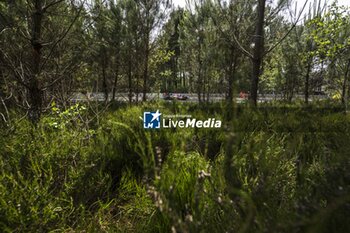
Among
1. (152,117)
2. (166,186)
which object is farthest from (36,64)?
(166,186)

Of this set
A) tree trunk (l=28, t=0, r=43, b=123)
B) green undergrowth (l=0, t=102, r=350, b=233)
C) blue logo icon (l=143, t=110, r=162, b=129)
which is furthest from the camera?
blue logo icon (l=143, t=110, r=162, b=129)

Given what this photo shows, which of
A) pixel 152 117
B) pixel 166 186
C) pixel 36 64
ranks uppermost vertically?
pixel 36 64

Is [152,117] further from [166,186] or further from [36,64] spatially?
[166,186]

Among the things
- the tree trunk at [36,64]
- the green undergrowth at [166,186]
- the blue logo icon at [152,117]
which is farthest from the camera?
the blue logo icon at [152,117]

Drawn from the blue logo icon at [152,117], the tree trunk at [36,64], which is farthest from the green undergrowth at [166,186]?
the blue logo icon at [152,117]

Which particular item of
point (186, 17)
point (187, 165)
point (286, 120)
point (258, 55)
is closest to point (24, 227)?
point (187, 165)

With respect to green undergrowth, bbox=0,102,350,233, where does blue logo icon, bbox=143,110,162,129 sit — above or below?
above

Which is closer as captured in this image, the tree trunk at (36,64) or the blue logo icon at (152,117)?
the tree trunk at (36,64)

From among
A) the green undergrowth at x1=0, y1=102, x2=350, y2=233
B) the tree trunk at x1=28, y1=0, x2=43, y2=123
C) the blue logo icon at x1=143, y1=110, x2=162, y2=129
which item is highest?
the tree trunk at x1=28, y1=0, x2=43, y2=123

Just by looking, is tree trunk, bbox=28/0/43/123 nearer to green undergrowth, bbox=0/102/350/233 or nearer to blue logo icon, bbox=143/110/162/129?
green undergrowth, bbox=0/102/350/233

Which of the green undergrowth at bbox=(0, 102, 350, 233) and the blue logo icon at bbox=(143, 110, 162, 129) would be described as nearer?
the green undergrowth at bbox=(0, 102, 350, 233)

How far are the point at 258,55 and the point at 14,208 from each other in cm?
495

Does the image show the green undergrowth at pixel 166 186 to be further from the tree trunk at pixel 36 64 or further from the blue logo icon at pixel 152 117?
the blue logo icon at pixel 152 117

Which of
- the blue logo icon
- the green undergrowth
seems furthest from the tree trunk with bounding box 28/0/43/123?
the blue logo icon
